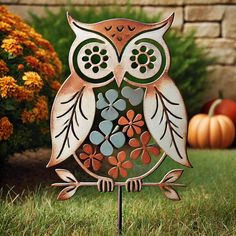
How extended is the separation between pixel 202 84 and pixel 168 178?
4.15 m

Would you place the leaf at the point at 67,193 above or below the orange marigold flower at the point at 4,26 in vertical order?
below

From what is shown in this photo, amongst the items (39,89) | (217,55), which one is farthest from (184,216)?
(217,55)

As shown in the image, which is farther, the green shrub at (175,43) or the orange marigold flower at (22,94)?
the green shrub at (175,43)

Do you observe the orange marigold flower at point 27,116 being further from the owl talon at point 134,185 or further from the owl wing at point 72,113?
the owl talon at point 134,185

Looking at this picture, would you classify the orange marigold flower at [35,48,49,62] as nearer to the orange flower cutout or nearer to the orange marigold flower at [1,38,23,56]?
the orange marigold flower at [1,38,23,56]

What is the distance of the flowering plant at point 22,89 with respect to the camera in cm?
456

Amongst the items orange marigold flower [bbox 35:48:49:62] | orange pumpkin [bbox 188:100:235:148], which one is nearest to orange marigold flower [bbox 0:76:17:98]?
orange marigold flower [bbox 35:48:49:62]

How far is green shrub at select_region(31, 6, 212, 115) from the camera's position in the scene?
7117 millimetres

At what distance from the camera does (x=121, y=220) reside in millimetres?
3357

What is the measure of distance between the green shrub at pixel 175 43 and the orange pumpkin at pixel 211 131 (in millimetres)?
349

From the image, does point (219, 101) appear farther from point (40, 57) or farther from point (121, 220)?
point (121, 220)

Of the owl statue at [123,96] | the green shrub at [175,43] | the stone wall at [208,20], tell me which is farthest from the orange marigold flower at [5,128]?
the stone wall at [208,20]

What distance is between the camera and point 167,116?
11.0 feet

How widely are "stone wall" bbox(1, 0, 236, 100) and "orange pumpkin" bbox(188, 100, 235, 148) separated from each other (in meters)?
0.63
